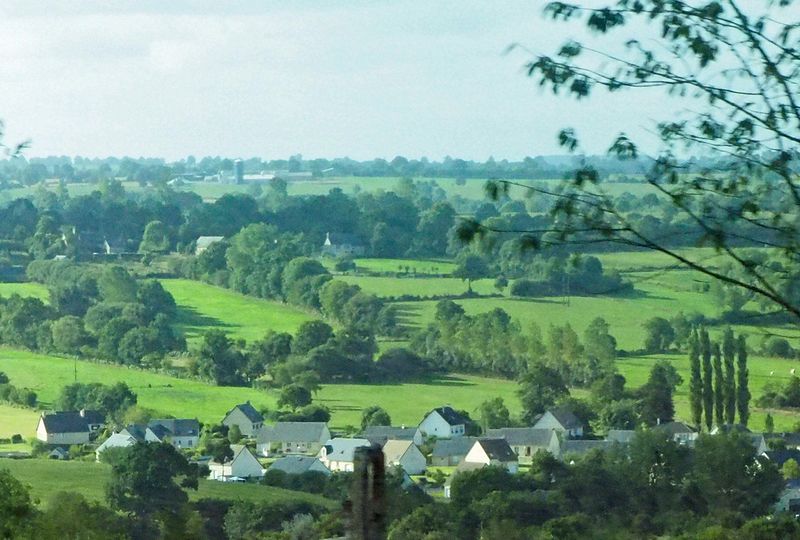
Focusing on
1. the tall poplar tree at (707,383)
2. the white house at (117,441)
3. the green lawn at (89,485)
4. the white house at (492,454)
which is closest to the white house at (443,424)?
the white house at (492,454)

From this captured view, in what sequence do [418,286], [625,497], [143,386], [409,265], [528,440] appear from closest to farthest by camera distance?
1. [625,497]
2. [528,440]
3. [143,386]
4. [418,286]
5. [409,265]

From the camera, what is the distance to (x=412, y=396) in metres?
24.3

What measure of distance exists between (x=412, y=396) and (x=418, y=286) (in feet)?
33.6

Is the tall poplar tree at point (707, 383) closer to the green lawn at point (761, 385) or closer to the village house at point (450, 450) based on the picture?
the green lawn at point (761, 385)

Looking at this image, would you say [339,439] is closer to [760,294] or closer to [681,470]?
[681,470]

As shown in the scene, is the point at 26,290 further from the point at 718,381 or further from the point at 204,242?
the point at 718,381

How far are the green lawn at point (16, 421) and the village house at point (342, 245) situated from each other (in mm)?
20804

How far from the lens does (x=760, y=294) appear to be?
13.8ft

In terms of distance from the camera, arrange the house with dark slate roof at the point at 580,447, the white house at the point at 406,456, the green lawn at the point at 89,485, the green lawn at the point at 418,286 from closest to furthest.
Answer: the green lawn at the point at 89,485 → the house with dark slate roof at the point at 580,447 → the white house at the point at 406,456 → the green lawn at the point at 418,286

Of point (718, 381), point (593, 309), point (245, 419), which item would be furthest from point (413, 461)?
point (593, 309)

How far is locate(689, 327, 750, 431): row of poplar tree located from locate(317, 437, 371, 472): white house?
510 cm

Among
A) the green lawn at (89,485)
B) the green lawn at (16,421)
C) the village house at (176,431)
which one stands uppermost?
the green lawn at (89,485)

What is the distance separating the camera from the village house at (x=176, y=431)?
19.6 metres

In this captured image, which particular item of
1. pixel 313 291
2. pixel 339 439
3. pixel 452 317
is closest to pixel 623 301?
pixel 452 317
